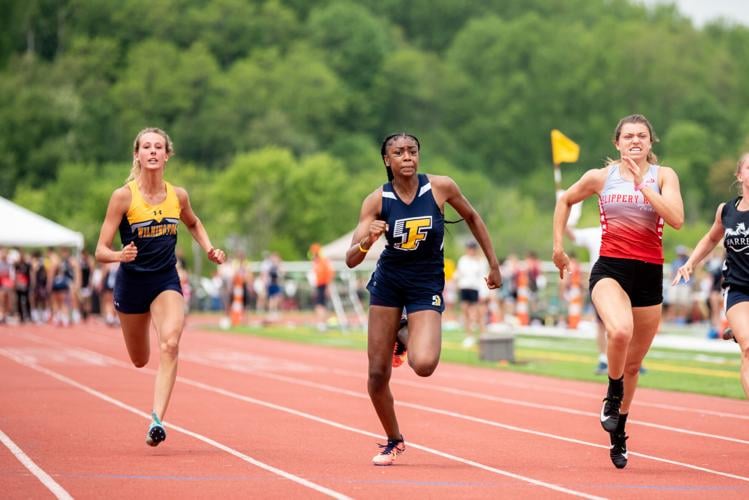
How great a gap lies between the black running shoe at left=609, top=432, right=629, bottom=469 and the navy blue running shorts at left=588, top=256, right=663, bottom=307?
0.89 m

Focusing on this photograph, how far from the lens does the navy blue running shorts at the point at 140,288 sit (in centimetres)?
1034

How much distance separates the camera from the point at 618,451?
9430mm

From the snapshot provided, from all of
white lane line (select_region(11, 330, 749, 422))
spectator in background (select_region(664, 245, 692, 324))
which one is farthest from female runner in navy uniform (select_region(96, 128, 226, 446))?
spectator in background (select_region(664, 245, 692, 324))

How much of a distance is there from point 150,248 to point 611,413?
→ 349cm

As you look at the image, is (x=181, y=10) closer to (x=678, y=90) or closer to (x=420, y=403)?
(x=678, y=90)

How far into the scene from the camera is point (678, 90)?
109125mm

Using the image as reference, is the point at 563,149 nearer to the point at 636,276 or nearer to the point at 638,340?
the point at 638,340

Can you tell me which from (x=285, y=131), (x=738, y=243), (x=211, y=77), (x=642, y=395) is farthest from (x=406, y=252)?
(x=211, y=77)

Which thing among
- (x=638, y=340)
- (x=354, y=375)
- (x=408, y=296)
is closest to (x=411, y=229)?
(x=408, y=296)

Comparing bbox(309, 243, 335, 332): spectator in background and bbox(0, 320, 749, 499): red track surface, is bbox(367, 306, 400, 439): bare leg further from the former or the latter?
bbox(309, 243, 335, 332): spectator in background

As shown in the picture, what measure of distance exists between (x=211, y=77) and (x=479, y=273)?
3007 inches

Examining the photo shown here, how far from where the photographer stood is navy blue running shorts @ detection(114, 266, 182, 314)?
10344mm

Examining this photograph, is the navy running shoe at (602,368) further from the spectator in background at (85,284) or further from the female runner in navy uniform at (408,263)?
the spectator in background at (85,284)

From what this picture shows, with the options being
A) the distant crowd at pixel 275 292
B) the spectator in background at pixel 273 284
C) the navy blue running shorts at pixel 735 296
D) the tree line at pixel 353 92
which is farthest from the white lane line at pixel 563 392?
the tree line at pixel 353 92
